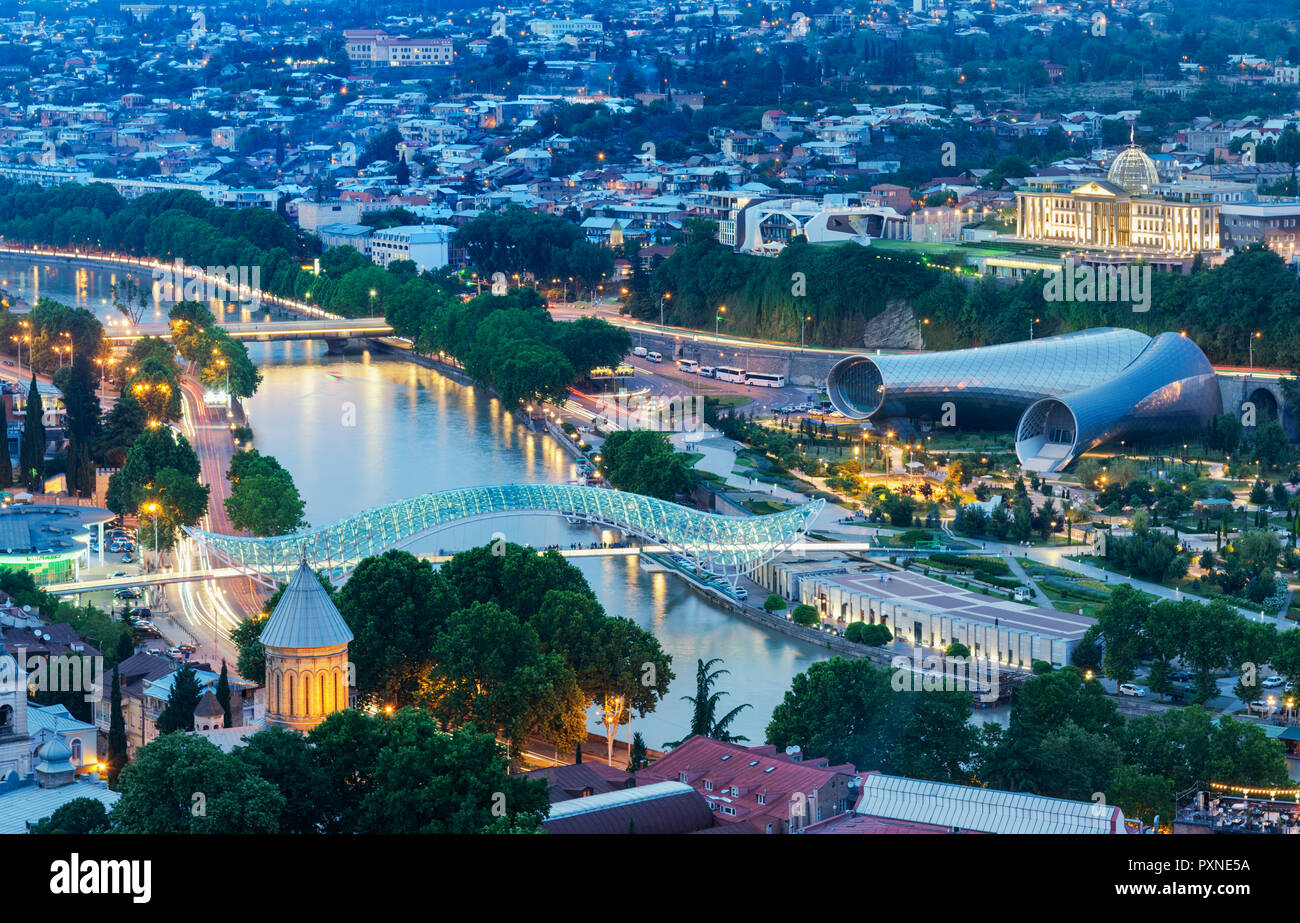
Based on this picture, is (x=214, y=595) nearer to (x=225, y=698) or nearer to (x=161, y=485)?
(x=161, y=485)

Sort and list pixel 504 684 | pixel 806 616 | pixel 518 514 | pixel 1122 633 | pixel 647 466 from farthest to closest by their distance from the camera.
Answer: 1. pixel 647 466
2. pixel 518 514
3. pixel 806 616
4. pixel 1122 633
5. pixel 504 684

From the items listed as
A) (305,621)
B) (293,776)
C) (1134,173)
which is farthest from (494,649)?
(1134,173)

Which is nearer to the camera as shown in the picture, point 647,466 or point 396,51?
point 647,466

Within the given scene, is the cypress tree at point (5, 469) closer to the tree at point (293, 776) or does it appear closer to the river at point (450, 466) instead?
the river at point (450, 466)

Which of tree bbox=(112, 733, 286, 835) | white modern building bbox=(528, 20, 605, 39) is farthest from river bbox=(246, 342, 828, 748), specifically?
white modern building bbox=(528, 20, 605, 39)

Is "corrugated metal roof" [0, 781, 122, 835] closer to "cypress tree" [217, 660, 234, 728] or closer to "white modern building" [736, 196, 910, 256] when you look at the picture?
"cypress tree" [217, 660, 234, 728]
